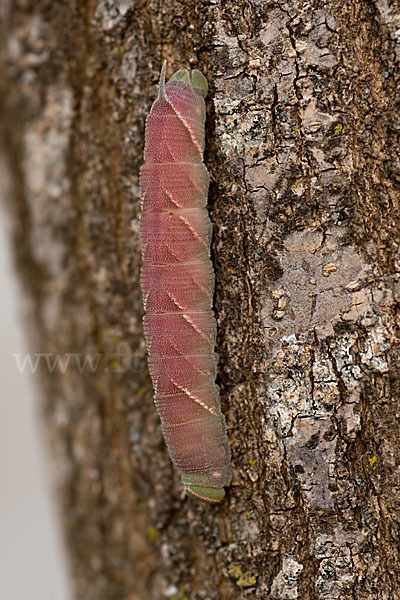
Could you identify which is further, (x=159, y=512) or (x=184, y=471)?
(x=159, y=512)

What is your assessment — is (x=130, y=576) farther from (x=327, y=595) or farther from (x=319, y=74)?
(x=319, y=74)

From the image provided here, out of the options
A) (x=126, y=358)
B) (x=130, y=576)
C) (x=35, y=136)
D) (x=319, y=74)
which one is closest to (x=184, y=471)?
(x=126, y=358)

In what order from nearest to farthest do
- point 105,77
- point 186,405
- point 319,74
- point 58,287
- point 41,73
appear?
point 319,74, point 186,405, point 105,77, point 41,73, point 58,287

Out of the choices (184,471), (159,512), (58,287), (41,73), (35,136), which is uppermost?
(41,73)
